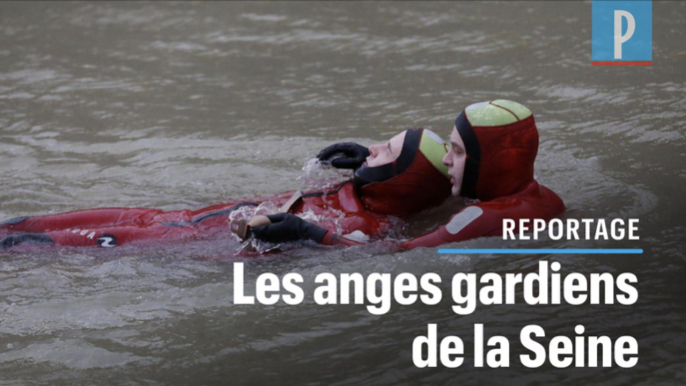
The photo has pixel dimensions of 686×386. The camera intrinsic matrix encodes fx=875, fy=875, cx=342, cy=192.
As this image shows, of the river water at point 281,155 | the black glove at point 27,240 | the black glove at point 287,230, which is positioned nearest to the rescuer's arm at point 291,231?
the black glove at point 287,230

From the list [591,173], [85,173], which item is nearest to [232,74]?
[85,173]

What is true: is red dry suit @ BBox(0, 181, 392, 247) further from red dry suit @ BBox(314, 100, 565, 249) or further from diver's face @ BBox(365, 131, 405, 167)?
red dry suit @ BBox(314, 100, 565, 249)

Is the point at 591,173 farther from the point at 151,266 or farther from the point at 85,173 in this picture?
the point at 85,173

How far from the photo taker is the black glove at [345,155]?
5277 millimetres

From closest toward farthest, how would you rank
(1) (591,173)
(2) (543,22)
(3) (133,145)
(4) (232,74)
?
(1) (591,173)
(3) (133,145)
(4) (232,74)
(2) (543,22)

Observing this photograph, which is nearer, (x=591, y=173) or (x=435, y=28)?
(x=591, y=173)

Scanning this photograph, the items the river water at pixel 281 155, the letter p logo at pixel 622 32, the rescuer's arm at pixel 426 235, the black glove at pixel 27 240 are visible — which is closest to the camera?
the river water at pixel 281 155

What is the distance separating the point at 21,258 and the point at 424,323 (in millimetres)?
2422

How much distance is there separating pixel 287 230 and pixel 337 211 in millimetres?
487

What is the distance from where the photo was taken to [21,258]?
5047 millimetres

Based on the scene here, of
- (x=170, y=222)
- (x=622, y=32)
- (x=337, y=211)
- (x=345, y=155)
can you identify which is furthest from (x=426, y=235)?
(x=622, y=32)

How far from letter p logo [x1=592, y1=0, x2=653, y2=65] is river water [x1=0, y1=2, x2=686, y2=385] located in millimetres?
167

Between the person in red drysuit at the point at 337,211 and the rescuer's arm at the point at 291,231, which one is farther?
the person in red drysuit at the point at 337,211

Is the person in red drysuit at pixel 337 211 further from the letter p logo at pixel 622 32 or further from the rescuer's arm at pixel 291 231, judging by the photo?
the letter p logo at pixel 622 32
